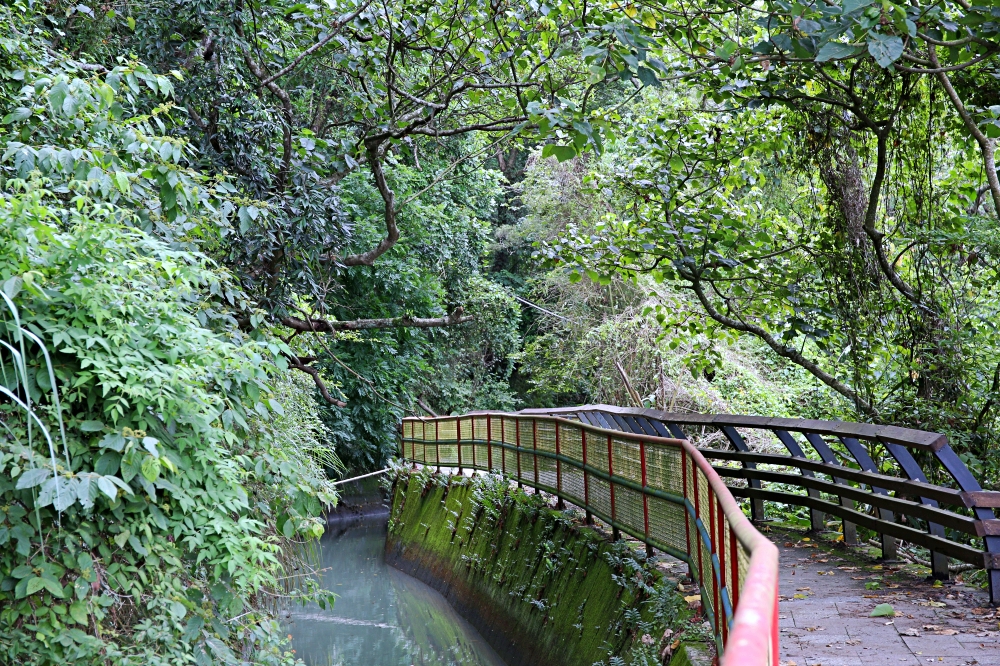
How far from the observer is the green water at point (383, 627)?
41.1ft

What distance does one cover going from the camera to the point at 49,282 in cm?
533

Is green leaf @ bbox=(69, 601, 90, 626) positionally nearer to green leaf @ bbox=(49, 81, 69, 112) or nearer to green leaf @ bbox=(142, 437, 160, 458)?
green leaf @ bbox=(142, 437, 160, 458)

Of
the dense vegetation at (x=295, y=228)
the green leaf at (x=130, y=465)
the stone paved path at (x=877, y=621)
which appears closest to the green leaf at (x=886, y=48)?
the dense vegetation at (x=295, y=228)

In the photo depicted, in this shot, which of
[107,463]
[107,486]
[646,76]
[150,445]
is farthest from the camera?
[646,76]

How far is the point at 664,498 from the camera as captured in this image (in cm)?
752

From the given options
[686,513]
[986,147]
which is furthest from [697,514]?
[986,147]

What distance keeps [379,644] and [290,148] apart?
765cm

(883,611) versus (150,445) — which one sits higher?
(150,445)

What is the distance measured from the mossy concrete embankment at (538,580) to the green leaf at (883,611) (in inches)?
50.4

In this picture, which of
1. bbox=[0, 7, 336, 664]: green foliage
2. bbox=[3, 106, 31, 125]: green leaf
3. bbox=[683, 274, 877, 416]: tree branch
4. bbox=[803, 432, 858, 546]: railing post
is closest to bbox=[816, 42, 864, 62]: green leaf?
bbox=[803, 432, 858, 546]: railing post

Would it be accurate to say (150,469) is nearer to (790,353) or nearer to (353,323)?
(790,353)

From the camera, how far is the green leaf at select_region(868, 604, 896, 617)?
649 cm

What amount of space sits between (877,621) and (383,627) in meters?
Result: 9.82

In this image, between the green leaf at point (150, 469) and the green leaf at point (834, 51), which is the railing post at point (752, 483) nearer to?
the green leaf at point (834, 51)
